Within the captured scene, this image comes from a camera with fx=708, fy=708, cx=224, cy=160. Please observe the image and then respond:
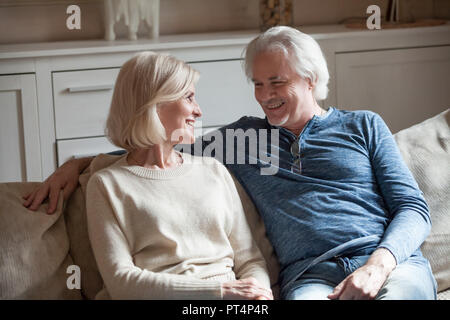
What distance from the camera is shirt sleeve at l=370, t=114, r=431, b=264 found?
1717 mm

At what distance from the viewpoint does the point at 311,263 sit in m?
1.73

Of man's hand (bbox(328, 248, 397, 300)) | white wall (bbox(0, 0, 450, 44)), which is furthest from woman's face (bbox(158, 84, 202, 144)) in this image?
white wall (bbox(0, 0, 450, 44))

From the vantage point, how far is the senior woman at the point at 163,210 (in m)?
1.54

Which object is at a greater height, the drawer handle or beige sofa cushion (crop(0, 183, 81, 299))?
the drawer handle

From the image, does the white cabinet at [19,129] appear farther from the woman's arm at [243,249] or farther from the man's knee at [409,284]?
the man's knee at [409,284]

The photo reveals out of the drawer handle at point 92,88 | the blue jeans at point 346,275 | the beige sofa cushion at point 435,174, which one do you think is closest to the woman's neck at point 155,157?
the blue jeans at point 346,275

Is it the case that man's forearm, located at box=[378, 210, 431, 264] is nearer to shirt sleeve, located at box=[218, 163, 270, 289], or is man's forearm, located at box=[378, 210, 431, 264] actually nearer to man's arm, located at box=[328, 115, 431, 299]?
man's arm, located at box=[328, 115, 431, 299]

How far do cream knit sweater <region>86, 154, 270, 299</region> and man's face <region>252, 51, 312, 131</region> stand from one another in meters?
0.28

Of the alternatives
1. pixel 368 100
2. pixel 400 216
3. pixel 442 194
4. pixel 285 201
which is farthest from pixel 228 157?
pixel 368 100

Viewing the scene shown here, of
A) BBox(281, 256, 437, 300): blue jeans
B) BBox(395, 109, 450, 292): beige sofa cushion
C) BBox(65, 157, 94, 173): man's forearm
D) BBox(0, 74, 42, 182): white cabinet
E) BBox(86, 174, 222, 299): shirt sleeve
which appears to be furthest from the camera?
BBox(0, 74, 42, 182): white cabinet

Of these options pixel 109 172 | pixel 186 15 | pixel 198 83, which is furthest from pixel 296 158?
pixel 186 15

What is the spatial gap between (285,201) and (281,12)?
5.43 feet

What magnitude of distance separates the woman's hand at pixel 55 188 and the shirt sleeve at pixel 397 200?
0.78m

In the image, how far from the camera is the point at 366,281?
1.60m
